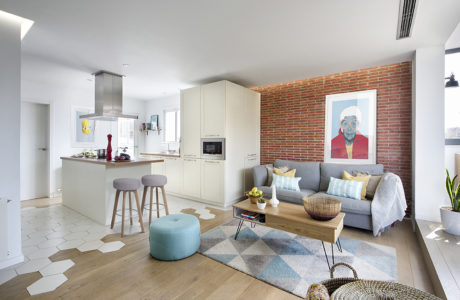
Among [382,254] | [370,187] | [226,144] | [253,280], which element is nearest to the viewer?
[253,280]

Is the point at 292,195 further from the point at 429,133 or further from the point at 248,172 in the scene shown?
the point at 429,133

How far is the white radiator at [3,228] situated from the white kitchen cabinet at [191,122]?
2870 mm

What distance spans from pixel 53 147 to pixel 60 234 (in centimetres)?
290

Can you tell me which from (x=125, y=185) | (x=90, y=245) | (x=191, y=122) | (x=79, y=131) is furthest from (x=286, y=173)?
(x=79, y=131)

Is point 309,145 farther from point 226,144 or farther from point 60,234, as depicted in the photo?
point 60,234

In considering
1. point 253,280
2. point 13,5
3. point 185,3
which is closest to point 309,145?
point 253,280

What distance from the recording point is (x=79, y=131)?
530 cm

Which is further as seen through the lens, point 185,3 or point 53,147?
point 53,147

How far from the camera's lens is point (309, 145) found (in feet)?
14.2

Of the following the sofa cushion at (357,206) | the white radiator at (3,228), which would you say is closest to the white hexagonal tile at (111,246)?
the white radiator at (3,228)

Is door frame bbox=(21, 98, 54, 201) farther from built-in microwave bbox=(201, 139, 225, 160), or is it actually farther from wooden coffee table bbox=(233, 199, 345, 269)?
wooden coffee table bbox=(233, 199, 345, 269)

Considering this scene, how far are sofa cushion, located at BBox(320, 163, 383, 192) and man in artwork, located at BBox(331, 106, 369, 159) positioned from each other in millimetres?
342

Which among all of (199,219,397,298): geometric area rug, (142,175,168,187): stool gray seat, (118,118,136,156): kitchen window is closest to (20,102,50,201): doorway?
(118,118,136,156): kitchen window

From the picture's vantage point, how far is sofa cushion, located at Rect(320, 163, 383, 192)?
11.3 feet
